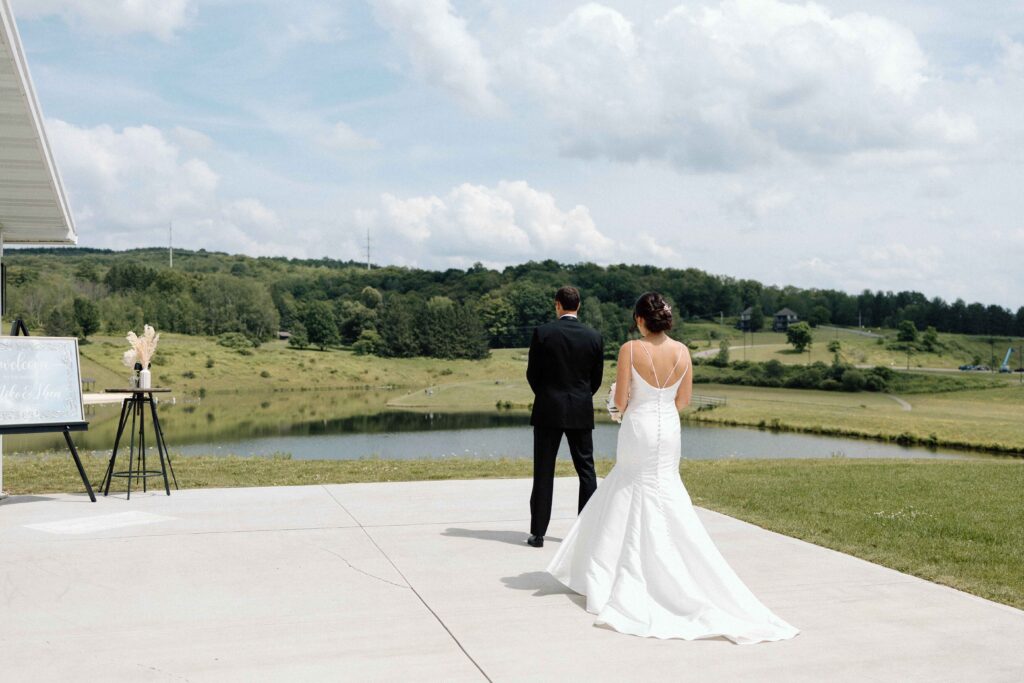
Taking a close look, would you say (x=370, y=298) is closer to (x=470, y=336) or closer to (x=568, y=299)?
(x=470, y=336)

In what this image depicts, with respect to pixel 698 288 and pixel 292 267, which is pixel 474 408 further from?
pixel 292 267

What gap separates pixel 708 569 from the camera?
4871 millimetres

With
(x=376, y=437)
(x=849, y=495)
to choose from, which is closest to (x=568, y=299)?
(x=849, y=495)

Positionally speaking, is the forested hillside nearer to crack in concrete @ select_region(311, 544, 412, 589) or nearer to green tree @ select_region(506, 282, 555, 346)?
green tree @ select_region(506, 282, 555, 346)

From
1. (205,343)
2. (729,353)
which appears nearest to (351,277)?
(205,343)

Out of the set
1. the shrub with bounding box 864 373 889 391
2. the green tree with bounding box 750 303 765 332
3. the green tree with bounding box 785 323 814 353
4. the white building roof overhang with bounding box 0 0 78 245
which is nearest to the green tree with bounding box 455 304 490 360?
the green tree with bounding box 785 323 814 353

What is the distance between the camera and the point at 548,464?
267 inches

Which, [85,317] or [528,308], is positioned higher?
[528,308]

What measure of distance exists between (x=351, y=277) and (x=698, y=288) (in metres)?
49.5

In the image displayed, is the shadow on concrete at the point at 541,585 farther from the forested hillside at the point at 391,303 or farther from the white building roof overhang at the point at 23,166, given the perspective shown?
the forested hillside at the point at 391,303

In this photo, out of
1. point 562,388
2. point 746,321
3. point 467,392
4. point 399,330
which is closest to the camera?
point 562,388

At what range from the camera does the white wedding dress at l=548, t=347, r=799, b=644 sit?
4.71m

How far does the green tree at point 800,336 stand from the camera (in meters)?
101

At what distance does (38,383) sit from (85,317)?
84.4m
